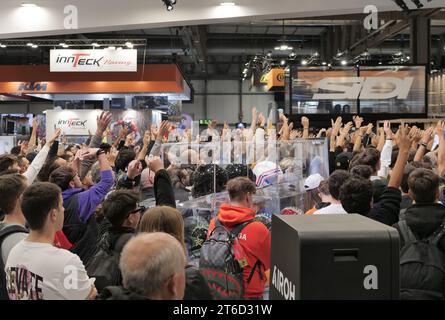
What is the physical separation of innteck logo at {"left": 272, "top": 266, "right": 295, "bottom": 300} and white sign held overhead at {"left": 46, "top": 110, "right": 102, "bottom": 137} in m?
16.2

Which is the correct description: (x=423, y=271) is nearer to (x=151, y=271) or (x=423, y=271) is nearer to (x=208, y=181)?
(x=151, y=271)

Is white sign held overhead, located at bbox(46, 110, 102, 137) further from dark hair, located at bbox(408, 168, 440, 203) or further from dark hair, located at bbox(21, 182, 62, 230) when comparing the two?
dark hair, located at bbox(408, 168, 440, 203)

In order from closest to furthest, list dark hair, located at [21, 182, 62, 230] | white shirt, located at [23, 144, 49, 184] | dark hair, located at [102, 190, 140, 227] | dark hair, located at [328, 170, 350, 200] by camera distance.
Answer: dark hair, located at [21, 182, 62, 230] < dark hair, located at [102, 190, 140, 227] < dark hair, located at [328, 170, 350, 200] < white shirt, located at [23, 144, 49, 184]

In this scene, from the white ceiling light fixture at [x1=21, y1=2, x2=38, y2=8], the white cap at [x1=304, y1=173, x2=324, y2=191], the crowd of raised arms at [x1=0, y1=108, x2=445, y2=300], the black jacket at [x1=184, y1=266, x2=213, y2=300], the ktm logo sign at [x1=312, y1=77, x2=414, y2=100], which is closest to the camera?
the crowd of raised arms at [x1=0, y1=108, x2=445, y2=300]

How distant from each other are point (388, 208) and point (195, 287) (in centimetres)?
141

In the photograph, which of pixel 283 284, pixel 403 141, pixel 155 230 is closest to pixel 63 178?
pixel 155 230

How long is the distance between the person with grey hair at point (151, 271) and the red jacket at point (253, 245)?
1.38 metres

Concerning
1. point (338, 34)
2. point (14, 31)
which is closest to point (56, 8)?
point (14, 31)

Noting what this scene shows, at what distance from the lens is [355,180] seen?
125 inches

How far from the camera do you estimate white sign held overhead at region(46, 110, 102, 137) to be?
1725 centimetres

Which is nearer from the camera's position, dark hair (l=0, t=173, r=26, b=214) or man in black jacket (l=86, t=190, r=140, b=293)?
man in black jacket (l=86, t=190, r=140, b=293)

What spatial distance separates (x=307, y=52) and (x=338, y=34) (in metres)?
4.02

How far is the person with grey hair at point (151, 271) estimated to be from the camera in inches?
64.4

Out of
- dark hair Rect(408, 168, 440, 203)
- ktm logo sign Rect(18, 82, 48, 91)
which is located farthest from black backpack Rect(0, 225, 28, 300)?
ktm logo sign Rect(18, 82, 48, 91)
